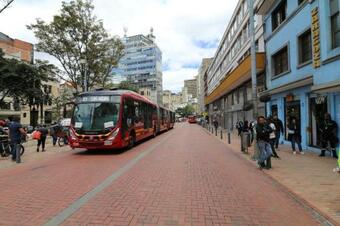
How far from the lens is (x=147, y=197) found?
6.96 metres

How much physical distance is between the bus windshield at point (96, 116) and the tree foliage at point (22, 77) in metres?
20.8

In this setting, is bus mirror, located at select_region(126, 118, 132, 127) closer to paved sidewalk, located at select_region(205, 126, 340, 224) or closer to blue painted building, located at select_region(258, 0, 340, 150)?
paved sidewalk, located at select_region(205, 126, 340, 224)

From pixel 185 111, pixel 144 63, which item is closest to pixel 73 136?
pixel 144 63

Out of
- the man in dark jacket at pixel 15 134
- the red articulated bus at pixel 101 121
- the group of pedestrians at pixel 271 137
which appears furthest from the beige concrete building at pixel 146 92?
the group of pedestrians at pixel 271 137

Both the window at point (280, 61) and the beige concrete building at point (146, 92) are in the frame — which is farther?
the beige concrete building at point (146, 92)

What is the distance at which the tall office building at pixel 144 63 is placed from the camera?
392 ft

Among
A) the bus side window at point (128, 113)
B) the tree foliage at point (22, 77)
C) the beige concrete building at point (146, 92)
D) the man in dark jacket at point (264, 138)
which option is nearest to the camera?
the man in dark jacket at point (264, 138)

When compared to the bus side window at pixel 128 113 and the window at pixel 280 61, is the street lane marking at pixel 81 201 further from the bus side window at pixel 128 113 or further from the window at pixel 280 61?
→ the window at pixel 280 61

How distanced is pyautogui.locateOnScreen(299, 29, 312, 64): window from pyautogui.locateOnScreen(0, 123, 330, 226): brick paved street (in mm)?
7899

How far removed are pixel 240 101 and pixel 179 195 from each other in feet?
96.8

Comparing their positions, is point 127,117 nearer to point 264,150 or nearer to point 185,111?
point 264,150

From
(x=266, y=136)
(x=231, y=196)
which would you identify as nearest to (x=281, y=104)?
(x=266, y=136)

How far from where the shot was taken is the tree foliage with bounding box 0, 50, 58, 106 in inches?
1393

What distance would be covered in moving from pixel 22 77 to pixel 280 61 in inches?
1127
